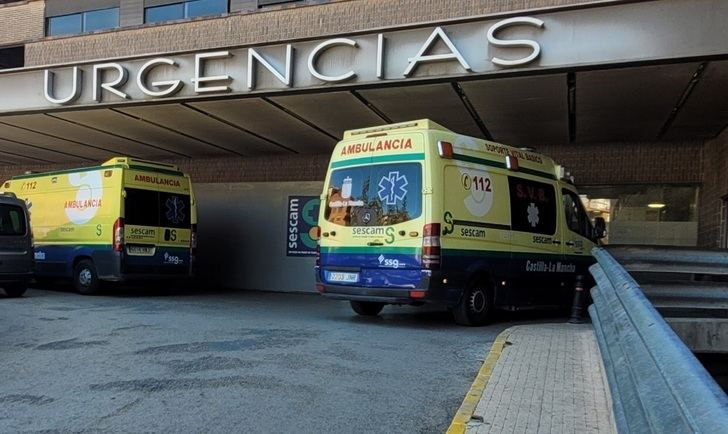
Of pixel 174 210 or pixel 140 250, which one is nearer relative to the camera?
pixel 140 250

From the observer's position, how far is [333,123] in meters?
12.8

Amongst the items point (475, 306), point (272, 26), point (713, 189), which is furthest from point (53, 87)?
point (713, 189)

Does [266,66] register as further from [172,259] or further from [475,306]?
[172,259]

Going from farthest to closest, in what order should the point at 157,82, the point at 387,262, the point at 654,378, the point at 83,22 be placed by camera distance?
the point at 83,22 → the point at 157,82 → the point at 387,262 → the point at 654,378

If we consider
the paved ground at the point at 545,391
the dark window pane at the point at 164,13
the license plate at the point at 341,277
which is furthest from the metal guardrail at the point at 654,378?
the dark window pane at the point at 164,13

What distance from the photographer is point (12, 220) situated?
12.3 meters

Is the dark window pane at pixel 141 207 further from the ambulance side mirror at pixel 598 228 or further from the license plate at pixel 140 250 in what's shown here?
the ambulance side mirror at pixel 598 228

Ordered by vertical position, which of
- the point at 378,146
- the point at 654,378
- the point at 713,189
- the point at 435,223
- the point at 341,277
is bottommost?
the point at 341,277

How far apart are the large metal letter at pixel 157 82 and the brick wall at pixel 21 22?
9.17 m

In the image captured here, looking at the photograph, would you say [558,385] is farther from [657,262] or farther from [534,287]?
[534,287]

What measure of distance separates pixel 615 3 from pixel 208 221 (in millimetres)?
12319

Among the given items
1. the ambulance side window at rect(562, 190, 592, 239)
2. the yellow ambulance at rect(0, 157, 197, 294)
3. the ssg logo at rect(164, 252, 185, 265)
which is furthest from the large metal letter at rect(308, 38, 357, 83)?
the ssg logo at rect(164, 252, 185, 265)

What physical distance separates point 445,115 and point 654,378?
10.3 metres

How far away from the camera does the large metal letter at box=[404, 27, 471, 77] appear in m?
9.08
